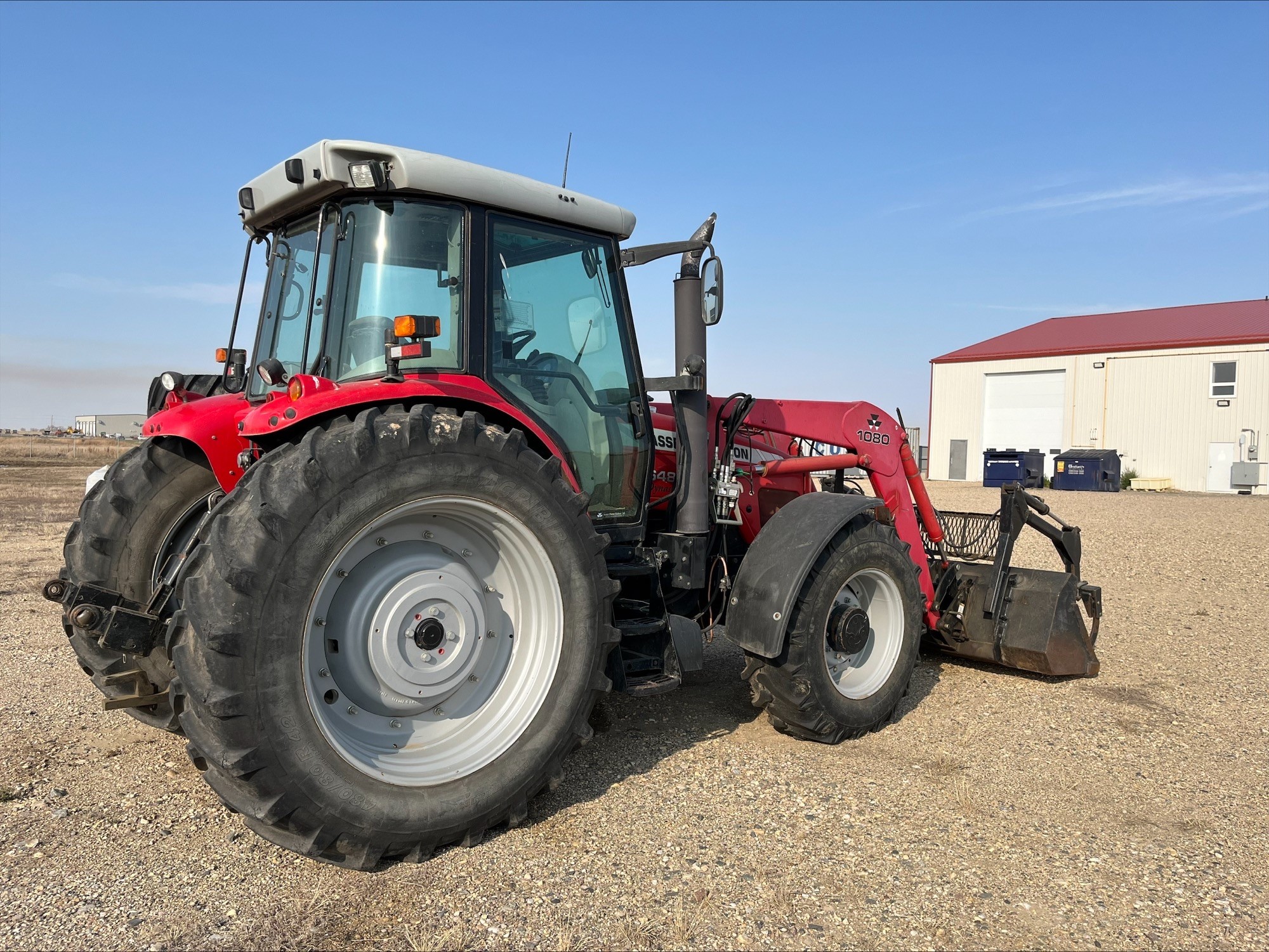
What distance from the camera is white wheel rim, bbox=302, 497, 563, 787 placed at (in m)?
3.26

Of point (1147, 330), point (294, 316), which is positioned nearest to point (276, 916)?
point (294, 316)

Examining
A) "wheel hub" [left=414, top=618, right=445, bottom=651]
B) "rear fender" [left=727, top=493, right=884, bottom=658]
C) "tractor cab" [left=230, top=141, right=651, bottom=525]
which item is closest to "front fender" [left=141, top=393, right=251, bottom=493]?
"tractor cab" [left=230, top=141, right=651, bottom=525]

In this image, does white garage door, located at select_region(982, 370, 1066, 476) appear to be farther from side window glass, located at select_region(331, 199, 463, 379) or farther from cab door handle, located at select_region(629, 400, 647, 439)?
side window glass, located at select_region(331, 199, 463, 379)

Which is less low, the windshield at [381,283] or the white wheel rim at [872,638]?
the windshield at [381,283]

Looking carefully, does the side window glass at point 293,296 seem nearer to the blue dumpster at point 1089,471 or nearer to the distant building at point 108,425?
the blue dumpster at point 1089,471

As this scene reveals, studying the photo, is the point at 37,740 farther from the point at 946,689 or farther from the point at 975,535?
the point at 975,535

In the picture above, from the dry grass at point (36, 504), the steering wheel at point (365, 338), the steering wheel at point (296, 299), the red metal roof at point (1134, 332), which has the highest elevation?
the red metal roof at point (1134, 332)

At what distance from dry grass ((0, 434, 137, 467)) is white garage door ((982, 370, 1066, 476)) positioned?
92.2 feet

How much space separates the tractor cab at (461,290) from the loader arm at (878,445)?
1.44 m

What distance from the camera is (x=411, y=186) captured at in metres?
3.61

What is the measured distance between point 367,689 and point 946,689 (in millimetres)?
3819

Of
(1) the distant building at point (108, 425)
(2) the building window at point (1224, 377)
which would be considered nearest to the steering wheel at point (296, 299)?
(2) the building window at point (1224, 377)

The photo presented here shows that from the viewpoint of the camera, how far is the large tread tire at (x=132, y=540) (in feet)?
13.3

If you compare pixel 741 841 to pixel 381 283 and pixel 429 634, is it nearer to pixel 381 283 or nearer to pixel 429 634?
pixel 429 634
